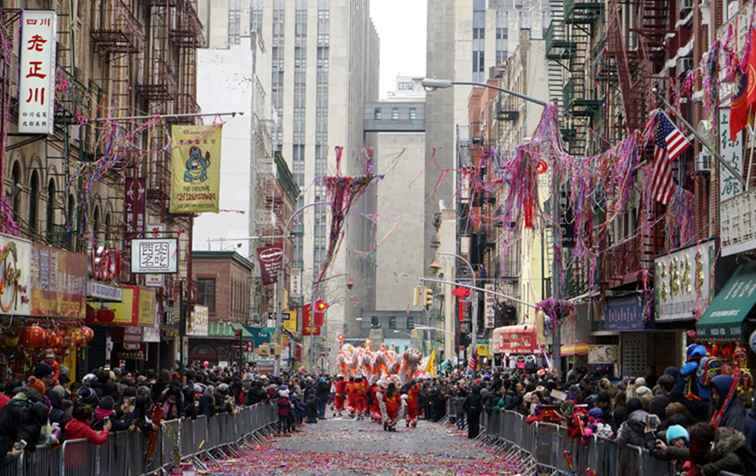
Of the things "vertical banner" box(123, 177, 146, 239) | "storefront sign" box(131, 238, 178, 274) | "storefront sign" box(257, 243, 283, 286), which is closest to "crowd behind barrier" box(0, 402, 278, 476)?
"storefront sign" box(131, 238, 178, 274)

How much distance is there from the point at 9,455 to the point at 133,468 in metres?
6.40

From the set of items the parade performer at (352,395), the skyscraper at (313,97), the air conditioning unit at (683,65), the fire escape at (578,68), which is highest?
the skyscraper at (313,97)

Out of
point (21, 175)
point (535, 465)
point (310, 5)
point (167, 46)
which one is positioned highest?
point (310, 5)

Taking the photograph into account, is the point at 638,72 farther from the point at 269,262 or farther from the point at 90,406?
the point at 269,262

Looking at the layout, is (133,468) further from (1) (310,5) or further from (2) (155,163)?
(1) (310,5)

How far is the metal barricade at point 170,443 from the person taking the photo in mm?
22844

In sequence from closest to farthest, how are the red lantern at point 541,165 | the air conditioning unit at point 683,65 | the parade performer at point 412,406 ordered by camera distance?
the air conditioning unit at point 683,65
the red lantern at point 541,165
the parade performer at point 412,406

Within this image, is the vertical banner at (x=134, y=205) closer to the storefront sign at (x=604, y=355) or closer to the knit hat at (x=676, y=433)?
the storefront sign at (x=604, y=355)

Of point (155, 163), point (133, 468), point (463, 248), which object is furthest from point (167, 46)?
point (463, 248)

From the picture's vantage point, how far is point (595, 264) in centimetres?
4269

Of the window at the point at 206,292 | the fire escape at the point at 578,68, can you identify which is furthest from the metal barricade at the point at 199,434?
the window at the point at 206,292

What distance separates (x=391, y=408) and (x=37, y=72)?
811 inches

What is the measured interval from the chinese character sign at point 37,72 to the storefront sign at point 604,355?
1837 cm

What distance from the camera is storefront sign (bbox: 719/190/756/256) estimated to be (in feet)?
75.0
